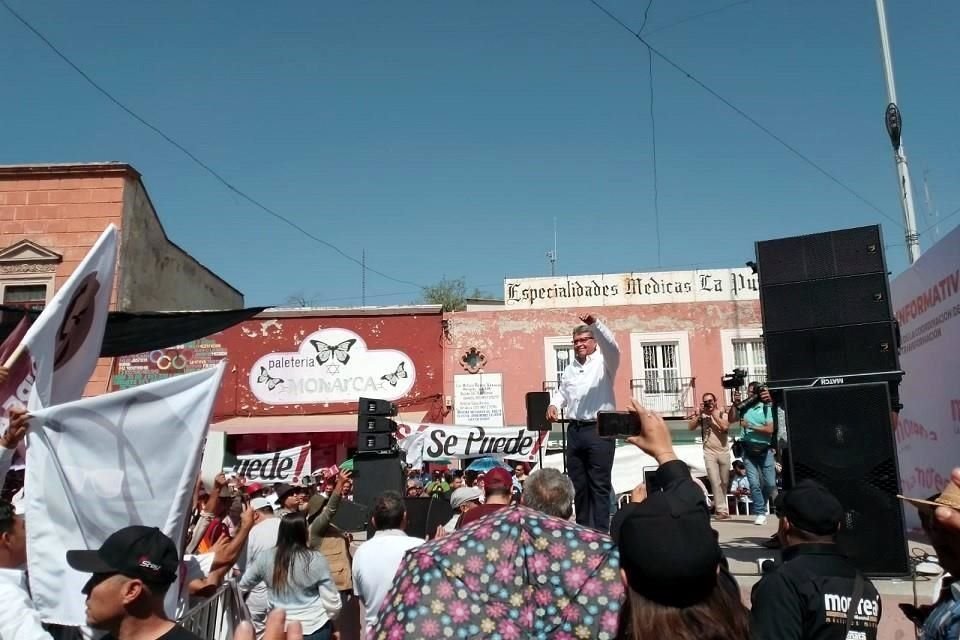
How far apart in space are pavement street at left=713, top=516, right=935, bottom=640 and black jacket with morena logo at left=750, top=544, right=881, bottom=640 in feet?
6.80

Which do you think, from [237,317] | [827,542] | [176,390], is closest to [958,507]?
[827,542]

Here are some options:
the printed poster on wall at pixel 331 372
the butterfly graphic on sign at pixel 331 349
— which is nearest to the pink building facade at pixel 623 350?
the printed poster on wall at pixel 331 372

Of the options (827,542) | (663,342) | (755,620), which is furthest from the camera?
(663,342)

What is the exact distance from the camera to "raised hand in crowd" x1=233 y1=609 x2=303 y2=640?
251cm

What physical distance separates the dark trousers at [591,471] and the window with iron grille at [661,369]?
21285mm

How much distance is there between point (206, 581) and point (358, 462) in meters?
4.78

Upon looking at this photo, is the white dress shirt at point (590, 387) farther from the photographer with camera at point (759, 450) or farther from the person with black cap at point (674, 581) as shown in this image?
the person with black cap at point (674, 581)

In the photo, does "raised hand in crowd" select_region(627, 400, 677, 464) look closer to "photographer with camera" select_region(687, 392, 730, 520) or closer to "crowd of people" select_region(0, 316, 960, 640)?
"crowd of people" select_region(0, 316, 960, 640)

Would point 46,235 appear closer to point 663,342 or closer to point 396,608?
point 663,342

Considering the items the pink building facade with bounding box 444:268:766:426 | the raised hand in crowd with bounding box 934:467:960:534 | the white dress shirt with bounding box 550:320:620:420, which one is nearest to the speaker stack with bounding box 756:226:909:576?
the white dress shirt with bounding box 550:320:620:420

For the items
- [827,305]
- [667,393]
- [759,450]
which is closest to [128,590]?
[827,305]

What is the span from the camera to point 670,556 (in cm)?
184

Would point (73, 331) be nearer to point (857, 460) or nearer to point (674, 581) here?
point (674, 581)

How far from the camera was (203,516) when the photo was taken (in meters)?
6.30
